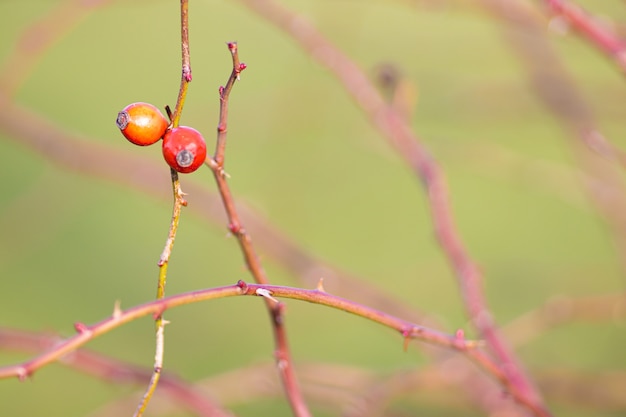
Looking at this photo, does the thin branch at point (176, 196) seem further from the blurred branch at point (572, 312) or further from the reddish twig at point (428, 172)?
the blurred branch at point (572, 312)

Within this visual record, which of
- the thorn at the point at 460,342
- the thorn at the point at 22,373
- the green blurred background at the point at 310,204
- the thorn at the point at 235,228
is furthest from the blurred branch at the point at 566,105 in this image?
the thorn at the point at 22,373

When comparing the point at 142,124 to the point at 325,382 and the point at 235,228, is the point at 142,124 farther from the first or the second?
the point at 325,382

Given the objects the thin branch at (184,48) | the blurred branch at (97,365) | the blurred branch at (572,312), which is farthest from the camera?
the blurred branch at (572,312)

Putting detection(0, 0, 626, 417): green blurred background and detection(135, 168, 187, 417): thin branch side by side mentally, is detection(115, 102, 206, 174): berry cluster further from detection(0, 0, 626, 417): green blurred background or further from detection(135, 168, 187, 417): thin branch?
detection(0, 0, 626, 417): green blurred background

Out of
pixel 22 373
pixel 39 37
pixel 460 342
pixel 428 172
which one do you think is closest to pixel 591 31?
pixel 428 172

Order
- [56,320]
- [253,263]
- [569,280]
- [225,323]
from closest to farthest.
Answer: [253,263]
[569,280]
[225,323]
[56,320]

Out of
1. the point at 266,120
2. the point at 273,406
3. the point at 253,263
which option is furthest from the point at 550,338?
the point at 253,263

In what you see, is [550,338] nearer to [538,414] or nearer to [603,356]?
[603,356]
